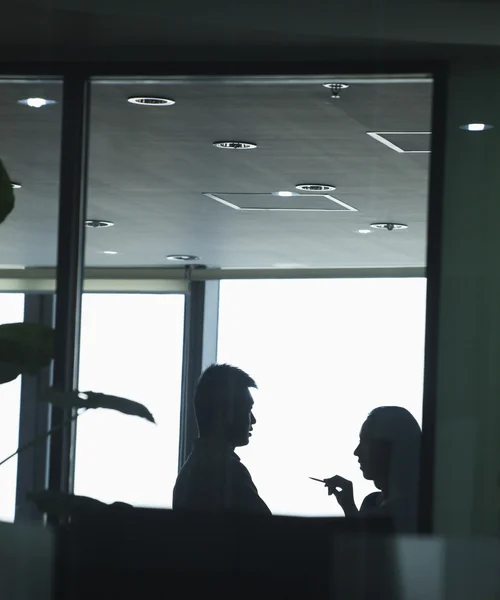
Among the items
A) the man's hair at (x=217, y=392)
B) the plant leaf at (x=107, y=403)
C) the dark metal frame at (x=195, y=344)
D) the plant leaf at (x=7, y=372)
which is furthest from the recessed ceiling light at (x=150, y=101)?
the plant leaf at (x=107, y=403)

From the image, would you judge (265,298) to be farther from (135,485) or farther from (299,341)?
(135,485)

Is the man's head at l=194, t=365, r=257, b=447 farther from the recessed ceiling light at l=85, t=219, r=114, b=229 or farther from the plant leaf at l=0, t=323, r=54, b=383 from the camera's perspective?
the plant leaf at l=0, t=323, r=54, b=383

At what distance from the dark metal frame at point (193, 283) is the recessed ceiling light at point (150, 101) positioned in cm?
8

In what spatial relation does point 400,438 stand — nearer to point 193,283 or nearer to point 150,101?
point 193,283

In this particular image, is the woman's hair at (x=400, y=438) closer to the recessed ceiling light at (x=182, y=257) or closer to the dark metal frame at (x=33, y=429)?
the recessed ceiling light at (x=182, y=257)

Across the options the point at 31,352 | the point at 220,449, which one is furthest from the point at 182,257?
the point at 31,352

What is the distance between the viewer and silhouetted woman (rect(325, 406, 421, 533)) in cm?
329

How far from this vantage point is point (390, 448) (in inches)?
132

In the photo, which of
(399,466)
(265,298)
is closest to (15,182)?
(265,298)

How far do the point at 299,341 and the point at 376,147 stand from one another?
2.46 ft

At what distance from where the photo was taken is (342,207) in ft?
11.3

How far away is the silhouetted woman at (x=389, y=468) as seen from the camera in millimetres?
3289

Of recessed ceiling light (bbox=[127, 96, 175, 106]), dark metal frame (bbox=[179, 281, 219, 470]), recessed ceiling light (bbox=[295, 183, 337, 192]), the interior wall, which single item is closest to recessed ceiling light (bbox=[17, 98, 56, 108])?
recessed ceiling light (bbox=[127, 96, 175, 106])

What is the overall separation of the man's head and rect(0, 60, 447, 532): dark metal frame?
1.7 inches
